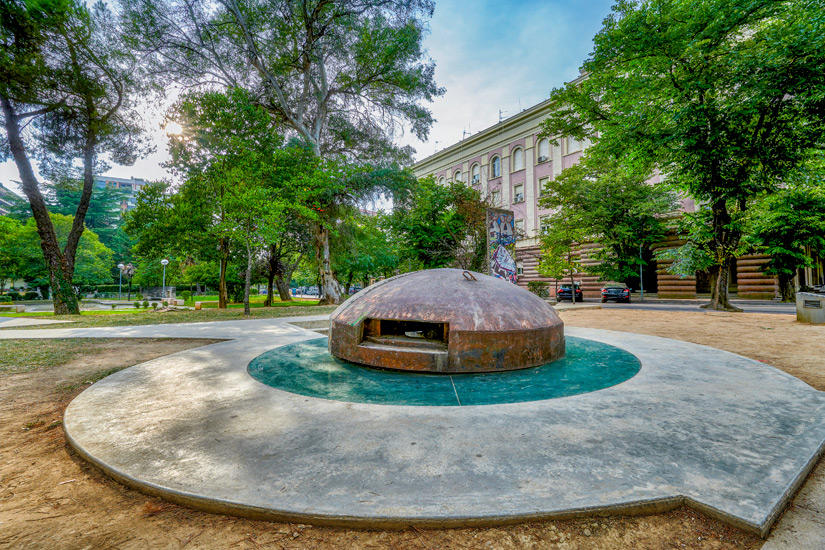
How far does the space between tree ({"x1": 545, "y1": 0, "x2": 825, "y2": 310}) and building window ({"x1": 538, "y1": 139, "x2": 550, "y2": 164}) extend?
16885 mm

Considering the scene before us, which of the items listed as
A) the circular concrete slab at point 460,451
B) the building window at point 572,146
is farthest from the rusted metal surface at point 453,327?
the building window at point 572,146

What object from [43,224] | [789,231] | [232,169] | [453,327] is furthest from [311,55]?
[789,231]

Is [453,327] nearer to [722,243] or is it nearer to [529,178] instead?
[722,243]

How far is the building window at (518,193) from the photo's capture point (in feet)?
113

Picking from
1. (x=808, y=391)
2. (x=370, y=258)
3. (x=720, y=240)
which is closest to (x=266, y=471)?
(x=808, y=391)

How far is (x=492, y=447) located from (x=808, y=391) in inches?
163

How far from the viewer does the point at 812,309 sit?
11.1 m

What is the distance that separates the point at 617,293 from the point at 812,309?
14.3 metres

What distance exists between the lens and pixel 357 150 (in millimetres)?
27109

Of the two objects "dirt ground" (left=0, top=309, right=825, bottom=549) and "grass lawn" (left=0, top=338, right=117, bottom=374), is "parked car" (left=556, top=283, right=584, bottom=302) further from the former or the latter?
"grass lawn" (left=0, top=338, right=117, bottom=374)

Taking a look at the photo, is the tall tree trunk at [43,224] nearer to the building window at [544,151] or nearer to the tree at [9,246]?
the tree at [9,246]

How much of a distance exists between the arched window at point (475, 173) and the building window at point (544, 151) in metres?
7.03

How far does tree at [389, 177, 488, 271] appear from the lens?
Result: 21.6 meters

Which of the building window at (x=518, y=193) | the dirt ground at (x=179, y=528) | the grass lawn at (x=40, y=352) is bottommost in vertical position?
the dirt ground at (x=179, y=528)
